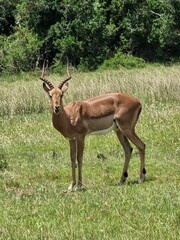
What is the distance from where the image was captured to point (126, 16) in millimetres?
33250

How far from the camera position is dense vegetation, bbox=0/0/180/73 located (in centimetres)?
3122

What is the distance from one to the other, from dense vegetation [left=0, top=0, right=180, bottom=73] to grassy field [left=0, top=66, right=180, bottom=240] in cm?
1388

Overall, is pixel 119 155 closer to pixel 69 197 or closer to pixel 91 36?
pixel 69 197

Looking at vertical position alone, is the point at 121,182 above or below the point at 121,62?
above

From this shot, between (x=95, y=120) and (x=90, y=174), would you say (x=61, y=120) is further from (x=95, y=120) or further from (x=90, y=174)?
(x=90, y=174)

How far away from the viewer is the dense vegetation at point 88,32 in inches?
1229

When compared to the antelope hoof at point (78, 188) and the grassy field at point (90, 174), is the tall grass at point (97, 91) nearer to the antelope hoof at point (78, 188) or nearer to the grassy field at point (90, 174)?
the grassy field at point (90, 174)

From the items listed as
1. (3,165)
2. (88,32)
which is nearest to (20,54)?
(88,32)

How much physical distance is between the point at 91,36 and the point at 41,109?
16.3 metres

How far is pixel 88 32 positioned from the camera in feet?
104

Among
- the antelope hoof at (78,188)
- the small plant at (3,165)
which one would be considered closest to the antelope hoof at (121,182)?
the antelope hoof at (78,188)

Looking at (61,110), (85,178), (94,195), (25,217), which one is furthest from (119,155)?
(25,217)

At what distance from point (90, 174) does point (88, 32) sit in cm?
2298

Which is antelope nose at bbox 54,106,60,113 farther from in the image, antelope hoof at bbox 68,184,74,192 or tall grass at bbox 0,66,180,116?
tall grass at bbox 0,66,180,116
